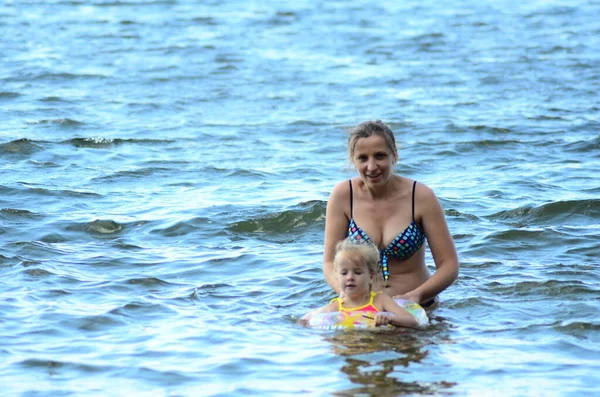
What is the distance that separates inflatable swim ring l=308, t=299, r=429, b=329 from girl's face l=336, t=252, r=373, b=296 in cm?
16

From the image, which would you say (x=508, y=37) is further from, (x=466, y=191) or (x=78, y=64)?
(x=466, y=191)

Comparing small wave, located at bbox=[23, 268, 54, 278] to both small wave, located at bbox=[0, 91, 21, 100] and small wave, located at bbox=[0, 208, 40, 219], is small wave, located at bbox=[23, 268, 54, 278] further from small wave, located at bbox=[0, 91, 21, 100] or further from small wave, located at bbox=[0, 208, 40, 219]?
small wave, located at bbox=[0, 91, 21, 100]

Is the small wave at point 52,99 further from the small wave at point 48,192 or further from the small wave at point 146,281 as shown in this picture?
the small wave at point 146,281

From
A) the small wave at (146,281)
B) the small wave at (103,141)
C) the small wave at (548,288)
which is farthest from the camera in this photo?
the small wave at (103,141)

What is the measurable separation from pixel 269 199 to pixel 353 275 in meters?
4.69

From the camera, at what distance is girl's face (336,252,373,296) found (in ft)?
22.3

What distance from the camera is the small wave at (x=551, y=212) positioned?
1055 centimetres

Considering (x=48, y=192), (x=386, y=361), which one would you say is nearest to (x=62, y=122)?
(x=48, y=192)

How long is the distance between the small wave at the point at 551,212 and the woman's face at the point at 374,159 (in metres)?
3.66

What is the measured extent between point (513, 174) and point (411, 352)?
634cm

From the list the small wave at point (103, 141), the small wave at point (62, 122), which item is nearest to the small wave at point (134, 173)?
the small wave at point (103, 141)

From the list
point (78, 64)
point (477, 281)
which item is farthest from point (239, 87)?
point (477, 281)

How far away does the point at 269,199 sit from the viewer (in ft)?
37.6

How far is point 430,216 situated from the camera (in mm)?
7266
